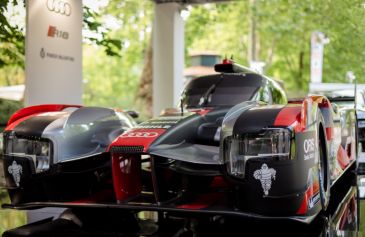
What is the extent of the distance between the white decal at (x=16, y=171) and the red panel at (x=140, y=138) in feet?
2.78

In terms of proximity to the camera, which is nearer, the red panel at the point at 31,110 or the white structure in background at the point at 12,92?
the red panel at the point at 31,110

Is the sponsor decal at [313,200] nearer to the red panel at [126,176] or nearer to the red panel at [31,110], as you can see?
the red panel at [126,176]

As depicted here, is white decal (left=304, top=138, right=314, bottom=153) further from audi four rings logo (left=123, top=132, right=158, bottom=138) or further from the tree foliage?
the tree foliage

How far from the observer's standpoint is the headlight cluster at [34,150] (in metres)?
3.87

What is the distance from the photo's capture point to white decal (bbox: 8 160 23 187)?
388 cm

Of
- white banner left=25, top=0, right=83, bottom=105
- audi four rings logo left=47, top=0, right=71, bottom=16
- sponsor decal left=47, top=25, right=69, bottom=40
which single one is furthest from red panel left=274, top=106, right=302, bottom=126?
audi four rings logo left=47, top=0, right=71, bottom=16

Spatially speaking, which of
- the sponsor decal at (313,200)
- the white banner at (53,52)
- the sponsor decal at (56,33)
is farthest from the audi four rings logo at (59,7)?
the sponsor decal at (313,200)

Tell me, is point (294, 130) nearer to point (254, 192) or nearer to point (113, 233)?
point (254, 192)

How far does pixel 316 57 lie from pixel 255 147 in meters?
10.4

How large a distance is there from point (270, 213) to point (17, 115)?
2.30 meters

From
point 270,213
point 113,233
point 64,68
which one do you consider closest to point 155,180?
point 113,233

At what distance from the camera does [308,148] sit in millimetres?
3330

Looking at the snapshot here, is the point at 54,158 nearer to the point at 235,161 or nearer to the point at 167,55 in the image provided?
the point at 235,161

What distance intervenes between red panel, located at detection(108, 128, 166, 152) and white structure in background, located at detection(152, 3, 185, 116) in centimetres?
741
